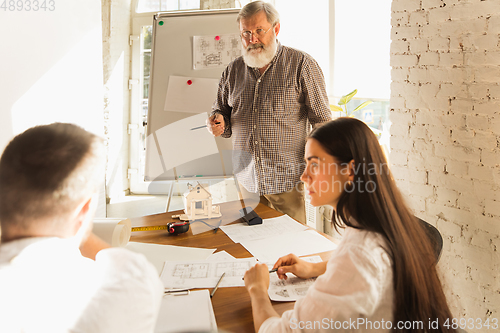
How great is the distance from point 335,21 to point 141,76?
2720 millimetres

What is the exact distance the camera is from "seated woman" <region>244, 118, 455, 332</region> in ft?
2.46

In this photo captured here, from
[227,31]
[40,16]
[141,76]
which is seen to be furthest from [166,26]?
[141,76]

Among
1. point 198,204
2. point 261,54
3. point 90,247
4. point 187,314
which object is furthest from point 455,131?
point 90,247

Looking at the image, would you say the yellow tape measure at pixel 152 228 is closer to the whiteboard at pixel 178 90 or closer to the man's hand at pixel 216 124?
the man's hand at pixel 216 124

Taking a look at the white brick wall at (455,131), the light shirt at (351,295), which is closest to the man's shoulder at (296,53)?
the white brick wall at (455,131)

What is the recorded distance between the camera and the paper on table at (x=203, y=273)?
3.65 ft

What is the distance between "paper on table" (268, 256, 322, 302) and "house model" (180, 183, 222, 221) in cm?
62

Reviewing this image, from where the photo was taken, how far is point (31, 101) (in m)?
1.84

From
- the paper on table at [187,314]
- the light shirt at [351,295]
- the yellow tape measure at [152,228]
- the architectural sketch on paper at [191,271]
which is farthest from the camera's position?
the yellow tape measure at [152,228]

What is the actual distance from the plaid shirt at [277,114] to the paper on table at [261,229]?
1.86 ft

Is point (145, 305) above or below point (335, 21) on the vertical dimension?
below

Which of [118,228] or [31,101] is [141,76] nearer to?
[31,101]

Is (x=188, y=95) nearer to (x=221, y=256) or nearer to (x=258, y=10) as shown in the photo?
(x=258, y=10)

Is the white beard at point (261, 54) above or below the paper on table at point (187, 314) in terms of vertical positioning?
above
